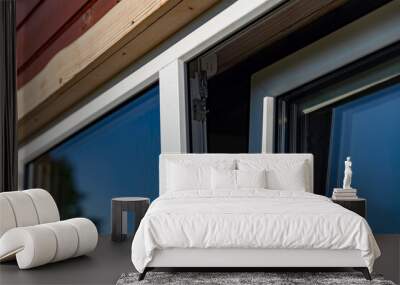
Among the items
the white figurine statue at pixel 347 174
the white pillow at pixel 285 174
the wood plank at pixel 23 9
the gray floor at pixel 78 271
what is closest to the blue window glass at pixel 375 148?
the white figurine statue at pixel 347 174

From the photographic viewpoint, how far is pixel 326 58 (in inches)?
214

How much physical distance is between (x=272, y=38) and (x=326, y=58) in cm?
53

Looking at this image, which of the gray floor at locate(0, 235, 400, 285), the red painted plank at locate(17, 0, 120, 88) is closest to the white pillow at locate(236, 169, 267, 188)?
the gray floor at locate(0, 235, 400, 285)

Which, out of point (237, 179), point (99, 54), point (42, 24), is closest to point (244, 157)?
point (237, 179)

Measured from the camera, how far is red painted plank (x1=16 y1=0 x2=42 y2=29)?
601cm

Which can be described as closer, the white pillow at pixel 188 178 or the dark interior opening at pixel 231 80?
the white pillow at pixel 188 178

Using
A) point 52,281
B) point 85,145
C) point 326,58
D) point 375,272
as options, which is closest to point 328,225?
point 375,272

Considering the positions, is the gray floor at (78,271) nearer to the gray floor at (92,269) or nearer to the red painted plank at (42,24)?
the gray floor at (92,269)

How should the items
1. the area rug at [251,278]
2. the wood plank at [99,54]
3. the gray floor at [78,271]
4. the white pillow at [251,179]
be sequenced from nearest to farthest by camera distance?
the area rug at [251,278], the gray floor at [78,271], the wood plank at [99,54], the white pillow at [251,179]

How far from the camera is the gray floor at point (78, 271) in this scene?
3.83m

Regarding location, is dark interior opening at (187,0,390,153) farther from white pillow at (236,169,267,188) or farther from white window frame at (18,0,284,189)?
white pillow at (236,169,267,188)

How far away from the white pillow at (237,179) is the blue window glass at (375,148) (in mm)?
934

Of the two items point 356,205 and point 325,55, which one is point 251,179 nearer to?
point 356,205

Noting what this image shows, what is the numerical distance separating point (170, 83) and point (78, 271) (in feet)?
7.13
